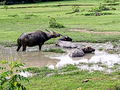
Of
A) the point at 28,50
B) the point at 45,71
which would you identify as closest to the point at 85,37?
the point at 28,50

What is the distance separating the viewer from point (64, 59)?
857 centimetres

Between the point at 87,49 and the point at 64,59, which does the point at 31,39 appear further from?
the point at 87,49

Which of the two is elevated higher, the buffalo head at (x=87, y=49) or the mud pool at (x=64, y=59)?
the buffalo head at (x=87, y=49)

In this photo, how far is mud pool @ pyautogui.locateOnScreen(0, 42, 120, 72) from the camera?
24.8ft

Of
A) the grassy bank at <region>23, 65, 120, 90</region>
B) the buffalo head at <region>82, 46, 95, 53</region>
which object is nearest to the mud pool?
the buffalo head at <region>82, 46, 95, 53</region>

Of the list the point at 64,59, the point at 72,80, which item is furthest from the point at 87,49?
the point at 72,80

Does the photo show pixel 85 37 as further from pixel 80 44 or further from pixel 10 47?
pixel 10 47

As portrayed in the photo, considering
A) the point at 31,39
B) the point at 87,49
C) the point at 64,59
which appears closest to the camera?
the point at 64,59

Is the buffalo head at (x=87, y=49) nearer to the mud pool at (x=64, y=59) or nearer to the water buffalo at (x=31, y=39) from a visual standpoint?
the mud pool at (x=64, y=59)

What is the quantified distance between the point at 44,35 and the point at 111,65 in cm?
378

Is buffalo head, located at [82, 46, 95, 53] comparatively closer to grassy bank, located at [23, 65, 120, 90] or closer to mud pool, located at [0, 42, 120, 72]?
mud pool, located at [0, 42, 120, 72]

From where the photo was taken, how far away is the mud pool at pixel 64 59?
756 cm

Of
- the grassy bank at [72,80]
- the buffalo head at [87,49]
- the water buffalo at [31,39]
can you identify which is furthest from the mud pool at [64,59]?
the grassy bank at [72,80]

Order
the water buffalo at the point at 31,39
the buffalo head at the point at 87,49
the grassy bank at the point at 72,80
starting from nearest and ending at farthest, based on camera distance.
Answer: the grassy bank at the point at 72,80 < the buffalo head at the point at 87,49 < the water buffalo at the point at 31,39
